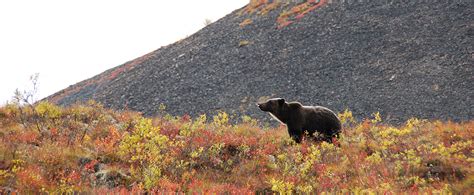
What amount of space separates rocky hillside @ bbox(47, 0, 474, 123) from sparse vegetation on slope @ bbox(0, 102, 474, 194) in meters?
8.03

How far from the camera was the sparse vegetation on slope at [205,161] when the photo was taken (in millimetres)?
6645

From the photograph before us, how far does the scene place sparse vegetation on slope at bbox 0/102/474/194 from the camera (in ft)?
21.8

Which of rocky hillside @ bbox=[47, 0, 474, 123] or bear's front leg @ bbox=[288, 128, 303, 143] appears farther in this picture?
rocky hillside @ bbox=[47, 0, 474, 123]

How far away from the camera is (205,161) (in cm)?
916

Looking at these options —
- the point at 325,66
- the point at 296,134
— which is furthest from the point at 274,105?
the point at 325,66

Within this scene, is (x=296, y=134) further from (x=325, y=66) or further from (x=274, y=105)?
(x=325, y=66)

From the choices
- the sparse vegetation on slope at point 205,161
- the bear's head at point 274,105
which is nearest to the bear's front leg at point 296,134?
the sparse vegetation on slope at point 205,161

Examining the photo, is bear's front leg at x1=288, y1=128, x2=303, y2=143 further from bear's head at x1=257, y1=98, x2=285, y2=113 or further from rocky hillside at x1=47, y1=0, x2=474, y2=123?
rocky hillside at x1=47, y1=0, x2=474, y2=123

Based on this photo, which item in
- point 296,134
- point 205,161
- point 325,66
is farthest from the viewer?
point 325,66

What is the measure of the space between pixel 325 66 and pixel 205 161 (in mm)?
16837

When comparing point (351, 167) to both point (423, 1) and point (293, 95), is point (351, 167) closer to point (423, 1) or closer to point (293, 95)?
point (293, 95)

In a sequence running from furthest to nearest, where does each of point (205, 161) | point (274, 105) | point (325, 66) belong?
point (325, 66)
point (274, 105)
point (205, 161)

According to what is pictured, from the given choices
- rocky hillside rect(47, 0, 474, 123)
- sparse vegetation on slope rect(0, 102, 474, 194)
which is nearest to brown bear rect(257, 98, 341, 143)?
sparse vegetation on slope rect(0, 102, 474, 194)

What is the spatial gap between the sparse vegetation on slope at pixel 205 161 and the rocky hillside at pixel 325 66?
26.4 ft
